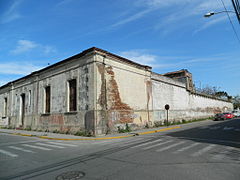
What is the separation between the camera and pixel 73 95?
53.9 ft

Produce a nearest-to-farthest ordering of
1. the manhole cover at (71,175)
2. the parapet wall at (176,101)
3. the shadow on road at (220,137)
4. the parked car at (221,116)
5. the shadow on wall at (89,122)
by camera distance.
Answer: the manhole cover at (71,175) → the shadow on road at (220,137) → the shadow on wall at (89,122) → the parapet wall at (176,101) → the parked car at (221,116)

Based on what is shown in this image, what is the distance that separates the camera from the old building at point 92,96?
14523mm

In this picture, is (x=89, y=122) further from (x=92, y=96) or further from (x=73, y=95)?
(x=73, y=95)

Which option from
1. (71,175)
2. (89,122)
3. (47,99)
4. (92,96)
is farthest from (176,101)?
(71,175)

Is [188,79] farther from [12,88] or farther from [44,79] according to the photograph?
[12,88]

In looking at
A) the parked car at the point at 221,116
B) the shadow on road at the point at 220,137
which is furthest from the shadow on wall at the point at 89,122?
the parked car at the point at 221,116

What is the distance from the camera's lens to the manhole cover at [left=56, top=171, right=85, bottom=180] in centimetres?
450

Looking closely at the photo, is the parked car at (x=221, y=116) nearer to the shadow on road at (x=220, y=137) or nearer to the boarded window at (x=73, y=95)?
the shadow on road at (x=220, y=137)

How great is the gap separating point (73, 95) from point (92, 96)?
3.09 meters

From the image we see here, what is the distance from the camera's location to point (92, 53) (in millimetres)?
14594

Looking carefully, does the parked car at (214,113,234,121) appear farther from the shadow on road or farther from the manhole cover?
the manhole cover

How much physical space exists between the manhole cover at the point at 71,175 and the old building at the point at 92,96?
28.2 feet

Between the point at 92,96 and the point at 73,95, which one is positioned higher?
the point at 73,95

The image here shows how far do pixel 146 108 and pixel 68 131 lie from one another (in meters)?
8.77
